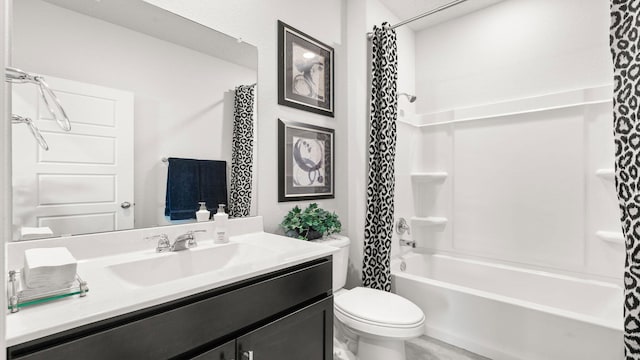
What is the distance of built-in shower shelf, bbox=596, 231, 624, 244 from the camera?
1.88 m

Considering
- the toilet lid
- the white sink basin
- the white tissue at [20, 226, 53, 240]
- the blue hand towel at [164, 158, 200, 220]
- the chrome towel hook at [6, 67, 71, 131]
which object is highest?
the chrome towel hook at [6, 67, 71, 131]

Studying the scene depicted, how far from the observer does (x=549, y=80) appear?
2.27 meters

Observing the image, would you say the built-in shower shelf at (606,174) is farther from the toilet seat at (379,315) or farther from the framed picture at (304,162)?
the framed picture at (304,162)

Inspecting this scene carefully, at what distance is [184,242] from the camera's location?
122cm

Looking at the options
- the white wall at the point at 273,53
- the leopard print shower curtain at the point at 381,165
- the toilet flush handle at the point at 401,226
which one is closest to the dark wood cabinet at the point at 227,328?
the white wall at the point at 273,53

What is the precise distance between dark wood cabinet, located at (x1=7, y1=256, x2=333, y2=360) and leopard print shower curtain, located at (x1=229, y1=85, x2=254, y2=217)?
591mm

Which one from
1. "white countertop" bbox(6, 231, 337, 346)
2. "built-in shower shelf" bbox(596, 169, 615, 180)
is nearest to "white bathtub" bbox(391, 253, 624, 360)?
"built-in shower shelf" bbox(596, 169, 615, 180)

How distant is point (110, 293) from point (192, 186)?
27.6 inches

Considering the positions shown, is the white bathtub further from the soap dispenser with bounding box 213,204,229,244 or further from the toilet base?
the soap dispenser with bounding box 213,204,229,244

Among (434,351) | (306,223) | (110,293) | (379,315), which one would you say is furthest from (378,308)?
(110,293)

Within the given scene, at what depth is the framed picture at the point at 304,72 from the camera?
1.81m

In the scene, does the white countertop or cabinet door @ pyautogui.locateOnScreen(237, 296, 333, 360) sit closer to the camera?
the white countertop

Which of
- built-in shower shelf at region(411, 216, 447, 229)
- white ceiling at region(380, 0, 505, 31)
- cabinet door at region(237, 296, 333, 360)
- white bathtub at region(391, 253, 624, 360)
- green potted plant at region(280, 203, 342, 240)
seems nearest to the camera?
cabinet door at region(237, 296, 333, 360)

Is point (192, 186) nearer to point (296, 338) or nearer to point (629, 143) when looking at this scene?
point (296, 338)
